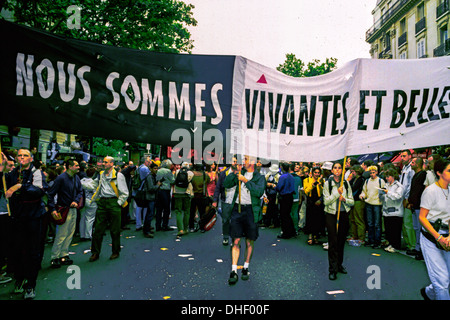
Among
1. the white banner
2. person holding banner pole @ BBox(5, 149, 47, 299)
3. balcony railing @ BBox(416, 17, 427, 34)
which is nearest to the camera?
the white banner

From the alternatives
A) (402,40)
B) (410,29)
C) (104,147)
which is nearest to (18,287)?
(104,147)

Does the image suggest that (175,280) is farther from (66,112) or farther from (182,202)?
(182,202)

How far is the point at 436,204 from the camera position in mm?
4016

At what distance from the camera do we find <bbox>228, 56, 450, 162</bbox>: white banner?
3.63m

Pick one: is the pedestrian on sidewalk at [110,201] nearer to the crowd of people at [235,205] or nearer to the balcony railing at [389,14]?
the crowd of people at [235,205]

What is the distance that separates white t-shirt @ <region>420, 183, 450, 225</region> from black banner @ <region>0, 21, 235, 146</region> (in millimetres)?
2791

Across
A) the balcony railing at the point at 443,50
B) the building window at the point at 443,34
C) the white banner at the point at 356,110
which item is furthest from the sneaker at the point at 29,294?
the building window at the point at 443,34

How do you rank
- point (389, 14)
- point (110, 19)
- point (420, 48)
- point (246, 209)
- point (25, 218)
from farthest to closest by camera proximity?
point (389, 14) < point (420, 48) < point (110, 19) < point (246, 209) < point (25, 218)

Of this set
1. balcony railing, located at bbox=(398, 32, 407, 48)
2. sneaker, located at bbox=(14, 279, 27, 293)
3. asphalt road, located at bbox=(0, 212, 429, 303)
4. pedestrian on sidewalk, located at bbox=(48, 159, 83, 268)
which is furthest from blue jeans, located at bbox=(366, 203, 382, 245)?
balcony railing, located at bbox=(398, 32, 407, 48)

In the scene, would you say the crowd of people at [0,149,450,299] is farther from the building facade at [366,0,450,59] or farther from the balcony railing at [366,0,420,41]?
the balcony railing at [366,0,420,41]

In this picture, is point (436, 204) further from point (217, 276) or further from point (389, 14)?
point (389, 14)

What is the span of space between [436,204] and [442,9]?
32.4 meters

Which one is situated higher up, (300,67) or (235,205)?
(300,67)

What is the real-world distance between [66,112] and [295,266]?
515 cm
